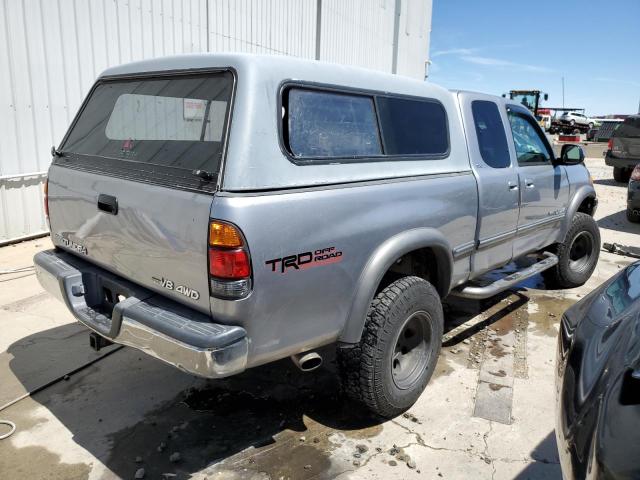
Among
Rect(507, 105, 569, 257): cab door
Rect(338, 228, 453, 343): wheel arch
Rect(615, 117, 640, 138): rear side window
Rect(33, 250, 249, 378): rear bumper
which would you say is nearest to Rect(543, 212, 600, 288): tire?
Rect(507, 105, 569, 257): cab door

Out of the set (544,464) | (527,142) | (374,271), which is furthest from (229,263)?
(527,142)

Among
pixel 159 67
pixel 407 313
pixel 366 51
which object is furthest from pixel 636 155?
pixel 159 67

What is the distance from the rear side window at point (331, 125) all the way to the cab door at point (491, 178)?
1112mm

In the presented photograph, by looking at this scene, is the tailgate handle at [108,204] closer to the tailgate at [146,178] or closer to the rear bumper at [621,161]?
the tailgate at [146,178]

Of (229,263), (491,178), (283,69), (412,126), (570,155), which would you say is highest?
(283,69)

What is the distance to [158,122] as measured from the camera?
298 cm

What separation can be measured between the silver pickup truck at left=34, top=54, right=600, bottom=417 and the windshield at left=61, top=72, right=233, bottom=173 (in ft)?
0.04

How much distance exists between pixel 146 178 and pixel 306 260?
933 mm

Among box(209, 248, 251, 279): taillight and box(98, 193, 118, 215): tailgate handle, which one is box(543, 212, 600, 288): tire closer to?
box(209, 248, 251, 279): taillight

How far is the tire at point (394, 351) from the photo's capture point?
9.34ft

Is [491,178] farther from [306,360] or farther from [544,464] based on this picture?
[306,360]

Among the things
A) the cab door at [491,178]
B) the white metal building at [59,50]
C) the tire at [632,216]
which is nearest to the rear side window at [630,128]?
the tire at [632,216]

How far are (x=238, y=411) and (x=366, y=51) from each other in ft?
41.3

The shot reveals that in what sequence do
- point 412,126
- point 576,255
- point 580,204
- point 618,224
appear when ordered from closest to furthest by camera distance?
point 412,126, point 580,204, point 576,255, point 618,224
